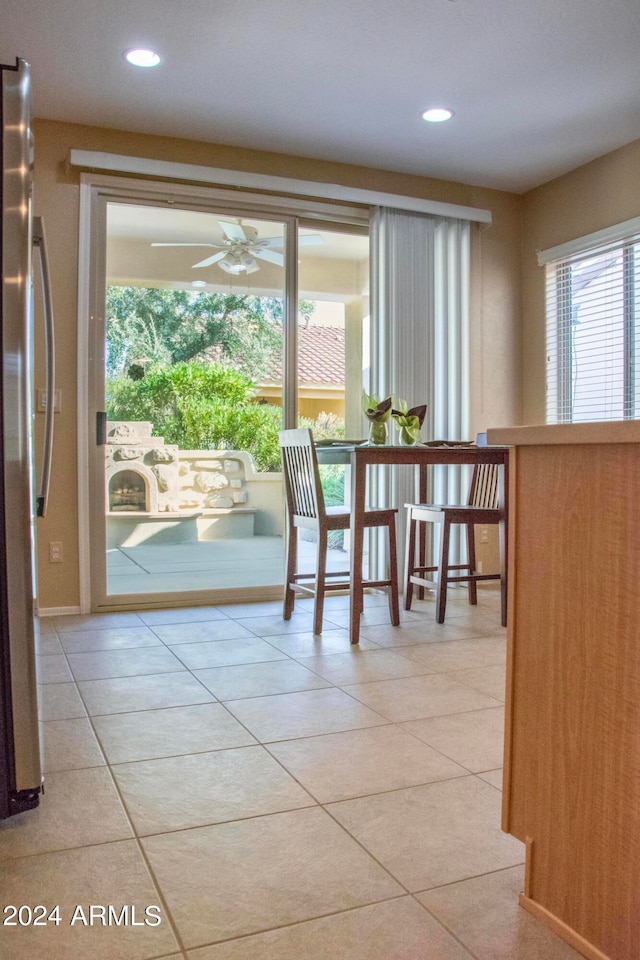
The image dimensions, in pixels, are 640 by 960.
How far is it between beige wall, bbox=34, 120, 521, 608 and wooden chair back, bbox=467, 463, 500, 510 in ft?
1.85

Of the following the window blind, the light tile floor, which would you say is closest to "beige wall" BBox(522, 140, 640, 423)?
the window blind

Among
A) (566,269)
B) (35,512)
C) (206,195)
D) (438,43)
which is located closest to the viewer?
(35,512)

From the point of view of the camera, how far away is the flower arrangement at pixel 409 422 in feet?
13.4

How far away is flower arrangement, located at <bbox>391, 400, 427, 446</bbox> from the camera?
4.09m

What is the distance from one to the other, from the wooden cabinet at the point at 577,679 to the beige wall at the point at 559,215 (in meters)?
3.43

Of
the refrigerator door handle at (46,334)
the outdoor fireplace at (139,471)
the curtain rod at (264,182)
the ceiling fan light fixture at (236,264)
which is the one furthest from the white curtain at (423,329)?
the refrigerator door handle at (46,334)

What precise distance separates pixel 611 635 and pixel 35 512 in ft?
4.34

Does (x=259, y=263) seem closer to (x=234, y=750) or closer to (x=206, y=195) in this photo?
(x=206, y=195)

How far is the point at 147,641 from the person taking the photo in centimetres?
336

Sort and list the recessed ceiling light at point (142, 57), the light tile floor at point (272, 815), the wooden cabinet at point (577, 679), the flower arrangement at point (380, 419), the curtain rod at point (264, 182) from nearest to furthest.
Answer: the wooden cabinet at point (577, 679), the light tile floor at point (272, 815), the recessed ceiling light at point (142, 57), the curtain rod at point (264, 182), the flower arrangement at point (380, 419)

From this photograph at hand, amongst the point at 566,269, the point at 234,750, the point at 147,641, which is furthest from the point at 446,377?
the point at 234,750

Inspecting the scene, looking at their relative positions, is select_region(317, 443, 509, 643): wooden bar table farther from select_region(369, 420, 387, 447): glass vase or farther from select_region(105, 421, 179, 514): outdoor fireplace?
select_region(105, 421, 179, 514): outdoor fireplace

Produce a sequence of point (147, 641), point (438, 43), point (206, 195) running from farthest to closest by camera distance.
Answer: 1. point (206, 195)
2. point (147, 641)
3. point (438, 43)

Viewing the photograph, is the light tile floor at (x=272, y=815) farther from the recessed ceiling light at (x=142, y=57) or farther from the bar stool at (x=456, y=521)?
the recessed ceiling light at (x=142, y=57)
